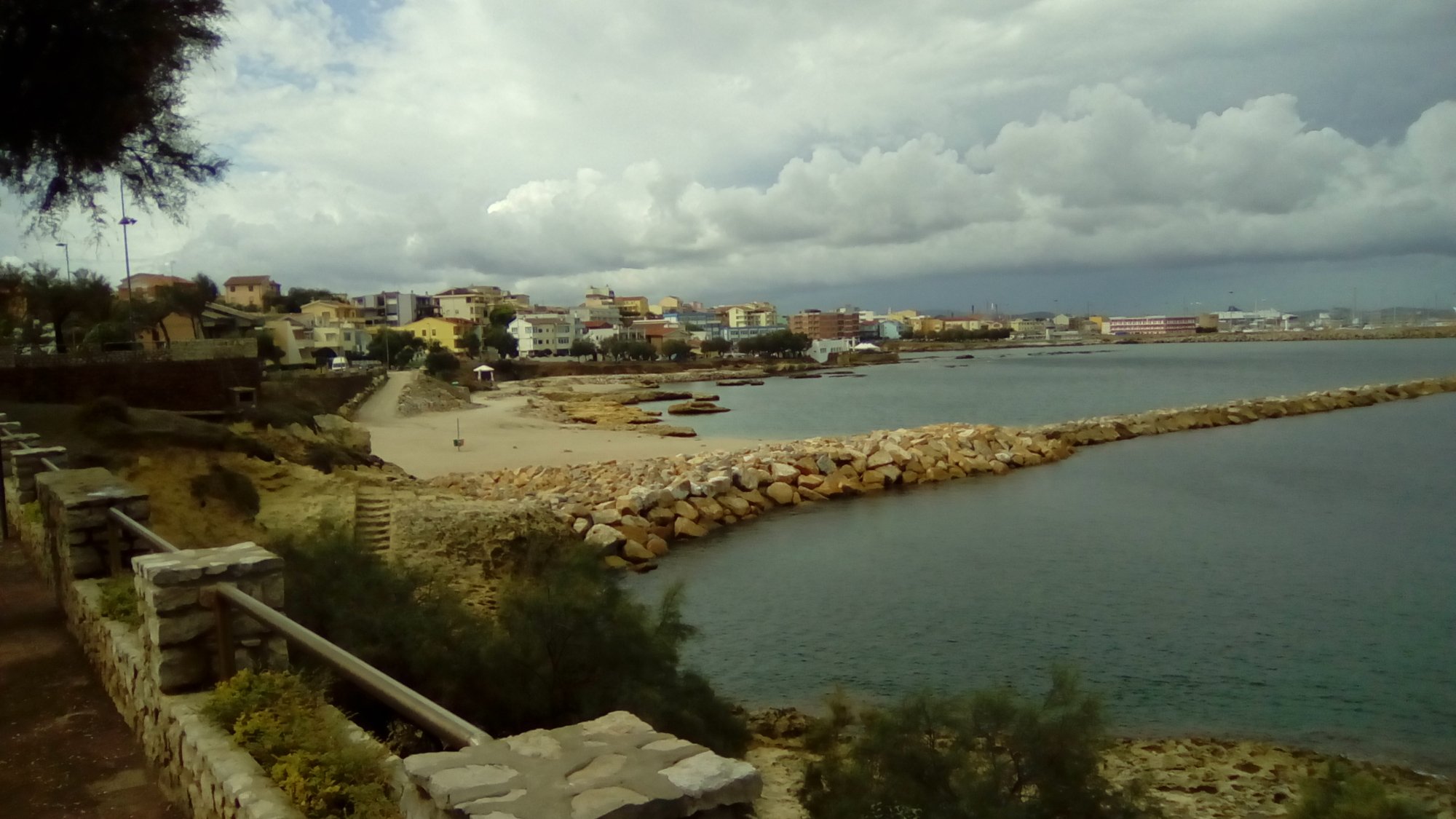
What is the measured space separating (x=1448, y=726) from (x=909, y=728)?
870 cm

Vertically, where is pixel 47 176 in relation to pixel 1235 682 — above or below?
above

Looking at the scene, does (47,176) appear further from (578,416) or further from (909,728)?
(578,416)

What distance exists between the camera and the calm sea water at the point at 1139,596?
13.1 meters

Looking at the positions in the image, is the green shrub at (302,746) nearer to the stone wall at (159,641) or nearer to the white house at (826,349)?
the stone wall at (159,641)

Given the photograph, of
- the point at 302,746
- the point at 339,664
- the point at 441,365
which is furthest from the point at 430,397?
the point at 339,664

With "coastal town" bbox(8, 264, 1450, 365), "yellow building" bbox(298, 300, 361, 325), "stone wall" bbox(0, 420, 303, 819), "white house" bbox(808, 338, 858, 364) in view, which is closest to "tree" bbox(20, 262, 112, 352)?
"coastal town" bbox(8, 264, 1450, 365)

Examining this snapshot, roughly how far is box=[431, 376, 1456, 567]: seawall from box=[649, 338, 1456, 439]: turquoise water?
9.89 m

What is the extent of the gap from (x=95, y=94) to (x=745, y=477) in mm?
19069

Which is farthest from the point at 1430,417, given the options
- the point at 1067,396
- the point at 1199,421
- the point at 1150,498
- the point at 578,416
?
the point at 578,416

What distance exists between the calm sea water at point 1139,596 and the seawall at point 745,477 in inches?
40.0

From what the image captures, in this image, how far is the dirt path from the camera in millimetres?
46694

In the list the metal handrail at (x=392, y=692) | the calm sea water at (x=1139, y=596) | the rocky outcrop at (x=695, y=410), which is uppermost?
the metal handrail at (x=392, y=692)

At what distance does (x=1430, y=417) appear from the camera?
166ft

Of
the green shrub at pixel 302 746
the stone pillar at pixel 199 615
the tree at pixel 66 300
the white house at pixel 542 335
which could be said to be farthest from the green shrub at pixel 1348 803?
the white house at pixel 542 335
